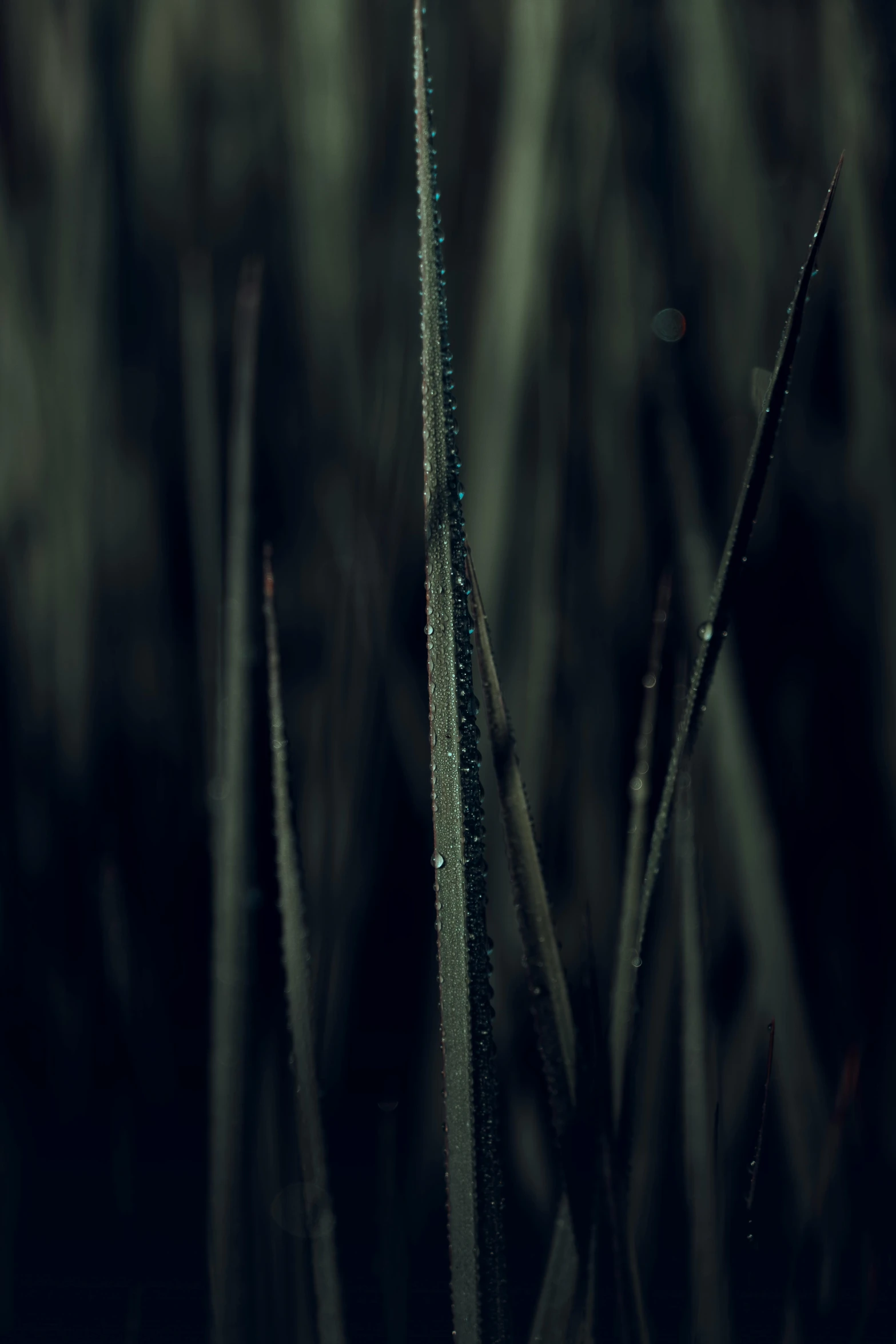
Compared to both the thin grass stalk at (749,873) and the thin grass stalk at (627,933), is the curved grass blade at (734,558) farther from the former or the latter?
the thin grass stalk at (749,873)

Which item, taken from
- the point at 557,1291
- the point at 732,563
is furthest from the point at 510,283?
the point at 557,1291

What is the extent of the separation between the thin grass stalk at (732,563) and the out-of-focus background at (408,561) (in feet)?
0.36

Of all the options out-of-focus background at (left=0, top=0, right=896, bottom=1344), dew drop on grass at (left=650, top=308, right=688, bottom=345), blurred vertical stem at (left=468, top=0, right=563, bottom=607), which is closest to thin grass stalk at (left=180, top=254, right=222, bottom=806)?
out-of-focus background at (left=0, top=0, right=896, bottom=1344)

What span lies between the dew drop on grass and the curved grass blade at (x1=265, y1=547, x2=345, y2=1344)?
1.19 ft

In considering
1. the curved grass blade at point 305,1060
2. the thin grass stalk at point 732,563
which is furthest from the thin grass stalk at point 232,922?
the thin grass stalk at point 732,563

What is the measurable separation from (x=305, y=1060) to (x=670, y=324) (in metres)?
0.44

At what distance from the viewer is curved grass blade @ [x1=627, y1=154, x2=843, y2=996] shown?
9.7 inches

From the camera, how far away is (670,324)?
544mm

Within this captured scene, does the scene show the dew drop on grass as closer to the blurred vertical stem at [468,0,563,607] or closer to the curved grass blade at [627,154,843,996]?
the blurred vertical stem at [468,0,563,607]

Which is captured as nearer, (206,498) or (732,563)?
(732,563)

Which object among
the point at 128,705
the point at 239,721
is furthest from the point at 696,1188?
the point at 128,705

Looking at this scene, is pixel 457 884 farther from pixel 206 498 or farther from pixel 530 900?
pixel 206 498

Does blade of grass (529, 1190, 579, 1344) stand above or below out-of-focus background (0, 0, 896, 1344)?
below

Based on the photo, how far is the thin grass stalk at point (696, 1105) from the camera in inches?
11.2
